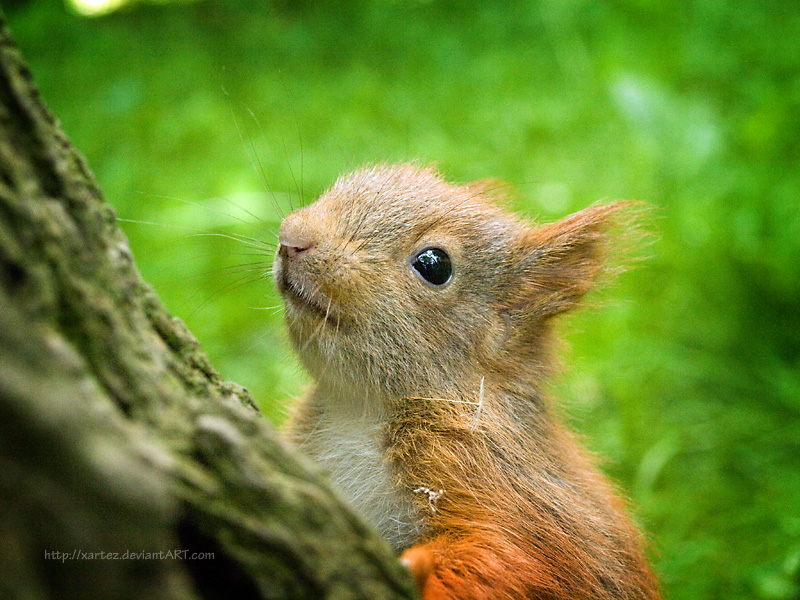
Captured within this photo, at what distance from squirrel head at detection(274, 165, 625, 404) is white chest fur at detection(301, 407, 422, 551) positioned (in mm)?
161

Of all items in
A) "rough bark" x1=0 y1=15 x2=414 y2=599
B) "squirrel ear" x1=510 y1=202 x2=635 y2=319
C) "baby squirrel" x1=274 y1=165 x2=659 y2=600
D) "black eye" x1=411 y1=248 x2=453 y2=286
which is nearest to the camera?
"rough bark" x1=0 y1=15 x2=414 y2=599

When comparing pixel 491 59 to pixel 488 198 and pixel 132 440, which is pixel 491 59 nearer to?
pixel 488 198

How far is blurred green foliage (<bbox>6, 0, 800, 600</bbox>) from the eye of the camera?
4.31m

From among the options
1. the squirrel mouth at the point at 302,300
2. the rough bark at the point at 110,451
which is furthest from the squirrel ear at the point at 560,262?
the rough bark at the point at 110,451

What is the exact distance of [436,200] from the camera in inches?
118

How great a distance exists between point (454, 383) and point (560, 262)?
722 mm

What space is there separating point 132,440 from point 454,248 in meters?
1.90

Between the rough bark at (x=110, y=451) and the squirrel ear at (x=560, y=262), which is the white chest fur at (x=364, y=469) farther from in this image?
the rough bark at (x=110, y=451)

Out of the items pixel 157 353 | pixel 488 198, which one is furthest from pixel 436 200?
pixel 157 353

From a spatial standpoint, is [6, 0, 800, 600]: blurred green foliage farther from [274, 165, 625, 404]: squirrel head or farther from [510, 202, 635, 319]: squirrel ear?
[274, 165, 625, 404]: squirrel head

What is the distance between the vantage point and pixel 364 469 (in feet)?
8.60

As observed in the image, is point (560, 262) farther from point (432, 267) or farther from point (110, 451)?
point (110, 451)

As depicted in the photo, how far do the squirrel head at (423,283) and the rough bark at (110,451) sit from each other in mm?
1118

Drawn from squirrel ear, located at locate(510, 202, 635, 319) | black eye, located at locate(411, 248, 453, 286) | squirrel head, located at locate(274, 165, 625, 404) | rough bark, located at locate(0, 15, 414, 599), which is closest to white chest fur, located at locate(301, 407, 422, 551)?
squirrel head, located at locate(274, 165, 625, 404)
